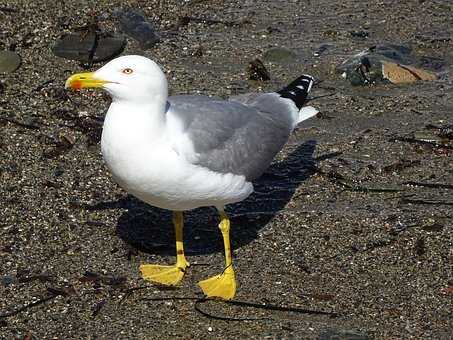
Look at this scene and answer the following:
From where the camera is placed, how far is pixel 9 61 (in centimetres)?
855

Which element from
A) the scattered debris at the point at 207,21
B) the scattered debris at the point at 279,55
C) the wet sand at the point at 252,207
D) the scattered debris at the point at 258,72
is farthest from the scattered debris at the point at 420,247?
the scattered debris at the point at 207,21

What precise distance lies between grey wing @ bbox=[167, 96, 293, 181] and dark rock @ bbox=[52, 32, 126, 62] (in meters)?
2.53

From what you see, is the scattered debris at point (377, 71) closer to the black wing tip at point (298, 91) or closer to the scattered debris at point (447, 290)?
the black wing tip at point (298, 91)

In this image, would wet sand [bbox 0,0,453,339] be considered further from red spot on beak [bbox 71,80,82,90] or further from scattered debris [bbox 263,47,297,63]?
red spot on beak [bbox 71,80,82,90]

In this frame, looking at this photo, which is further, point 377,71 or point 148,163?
point 377,71

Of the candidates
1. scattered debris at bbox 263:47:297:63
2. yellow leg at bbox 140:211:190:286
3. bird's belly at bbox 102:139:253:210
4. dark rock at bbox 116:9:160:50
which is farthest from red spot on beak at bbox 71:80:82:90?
scattered debris at bbox 263:47:297:63

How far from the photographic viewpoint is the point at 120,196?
22.6 feet

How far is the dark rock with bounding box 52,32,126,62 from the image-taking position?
8.67 metres

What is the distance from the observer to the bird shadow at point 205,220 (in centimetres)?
650

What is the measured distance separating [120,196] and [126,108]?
1498 millimetres

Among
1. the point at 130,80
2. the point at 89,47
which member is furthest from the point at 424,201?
the point at 89,47

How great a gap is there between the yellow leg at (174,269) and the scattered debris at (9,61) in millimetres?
2914

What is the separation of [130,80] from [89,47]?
3.41 meters

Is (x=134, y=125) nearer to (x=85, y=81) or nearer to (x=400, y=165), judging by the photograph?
(x=85, y=81)
